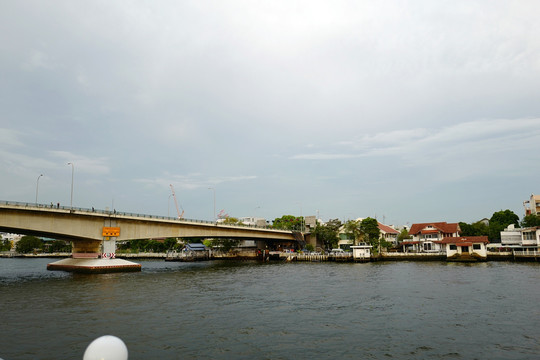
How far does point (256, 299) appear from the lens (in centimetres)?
3328

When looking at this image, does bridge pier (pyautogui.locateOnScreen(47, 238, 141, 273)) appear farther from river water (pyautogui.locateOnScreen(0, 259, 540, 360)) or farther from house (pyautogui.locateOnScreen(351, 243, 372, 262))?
house (pyautogui.locateOnScreen(351, 243, 372, 262))

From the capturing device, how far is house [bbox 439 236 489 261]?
7388cm

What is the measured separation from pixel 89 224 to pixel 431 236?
8245 centimetres

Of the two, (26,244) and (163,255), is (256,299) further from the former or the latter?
(26,244)

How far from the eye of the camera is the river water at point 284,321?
18.5m

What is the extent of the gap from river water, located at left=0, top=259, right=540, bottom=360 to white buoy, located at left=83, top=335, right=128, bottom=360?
12.5 meters

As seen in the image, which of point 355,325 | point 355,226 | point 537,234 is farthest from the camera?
point 355,226

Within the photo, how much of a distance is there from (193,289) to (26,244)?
152089mm

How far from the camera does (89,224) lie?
61.7 meters

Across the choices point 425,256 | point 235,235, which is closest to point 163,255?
point 235,235

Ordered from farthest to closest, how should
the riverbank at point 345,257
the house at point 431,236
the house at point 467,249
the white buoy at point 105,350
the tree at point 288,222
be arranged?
the tree at point 288,222
the house at point 431,236
the riverbank at point 345,257
the house at point 467,249
the white buoy at point 105,350

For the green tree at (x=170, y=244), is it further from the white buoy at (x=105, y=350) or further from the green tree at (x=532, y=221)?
the white buoy at (x=105, y=350)

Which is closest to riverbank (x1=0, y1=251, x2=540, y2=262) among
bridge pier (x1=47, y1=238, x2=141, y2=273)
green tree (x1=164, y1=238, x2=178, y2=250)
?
green tree (x1=164, y1=238, x2=178, y2=250)

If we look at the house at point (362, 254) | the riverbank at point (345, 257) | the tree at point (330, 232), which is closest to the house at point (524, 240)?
the riverbank at point (345, 257)
